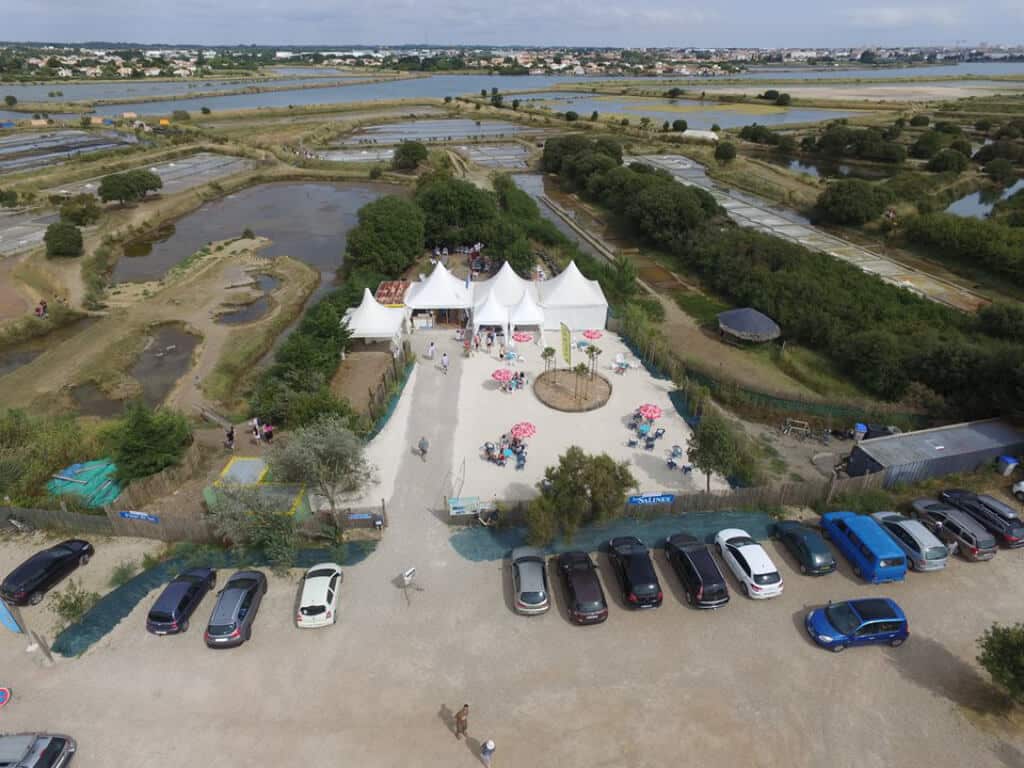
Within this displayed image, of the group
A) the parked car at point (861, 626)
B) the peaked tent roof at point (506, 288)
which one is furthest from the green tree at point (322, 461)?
the peaked tent roof at point (506, 288)

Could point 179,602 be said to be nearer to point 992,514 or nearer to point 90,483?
point 90,483

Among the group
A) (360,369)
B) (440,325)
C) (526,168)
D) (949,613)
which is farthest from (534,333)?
(526,168)

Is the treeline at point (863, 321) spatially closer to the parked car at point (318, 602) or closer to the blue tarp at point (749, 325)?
the blue tarp at point (749, 325)

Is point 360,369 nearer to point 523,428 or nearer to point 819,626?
point 523,428

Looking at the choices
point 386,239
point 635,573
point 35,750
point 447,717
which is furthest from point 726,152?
point 35,750

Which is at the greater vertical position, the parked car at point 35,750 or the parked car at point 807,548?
the parked car at point 807,548

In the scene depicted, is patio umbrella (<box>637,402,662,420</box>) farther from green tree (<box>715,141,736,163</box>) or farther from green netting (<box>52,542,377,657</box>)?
green tree (<box>715,141,736,163</box>)
